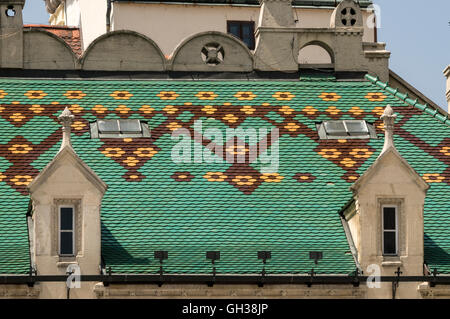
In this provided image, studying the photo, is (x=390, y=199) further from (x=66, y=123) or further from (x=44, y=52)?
(x=44, y=52)

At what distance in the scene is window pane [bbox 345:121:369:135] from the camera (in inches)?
3014

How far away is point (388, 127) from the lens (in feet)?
237

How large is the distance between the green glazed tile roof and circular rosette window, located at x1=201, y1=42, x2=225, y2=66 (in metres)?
0.90

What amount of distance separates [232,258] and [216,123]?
275 inches

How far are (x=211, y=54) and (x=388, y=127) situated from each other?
9077 mm

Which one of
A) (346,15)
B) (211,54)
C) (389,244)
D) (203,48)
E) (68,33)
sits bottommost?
(389,244)

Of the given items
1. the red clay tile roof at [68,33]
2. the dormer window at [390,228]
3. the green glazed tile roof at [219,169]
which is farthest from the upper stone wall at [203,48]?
the red clay tile roof at [68,33]

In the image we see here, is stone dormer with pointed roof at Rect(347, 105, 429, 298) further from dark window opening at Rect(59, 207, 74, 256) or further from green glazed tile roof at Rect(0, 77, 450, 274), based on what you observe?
dark window opening at Rect(59, 207, 74, 256)

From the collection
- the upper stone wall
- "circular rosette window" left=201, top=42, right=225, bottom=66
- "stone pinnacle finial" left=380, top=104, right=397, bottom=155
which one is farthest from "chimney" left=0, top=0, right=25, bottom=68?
"stone pinnacle finial" left=380, top=104, right=397, bottom=155

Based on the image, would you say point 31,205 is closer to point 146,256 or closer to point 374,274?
point 146,256

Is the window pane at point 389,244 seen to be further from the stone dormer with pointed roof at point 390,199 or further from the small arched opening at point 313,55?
the small arched opening at point 313,55

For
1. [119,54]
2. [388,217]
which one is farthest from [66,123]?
[388,217]

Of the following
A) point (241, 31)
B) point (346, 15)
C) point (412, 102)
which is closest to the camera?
point (412, 102)

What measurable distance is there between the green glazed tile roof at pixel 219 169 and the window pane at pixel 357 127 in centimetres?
39
